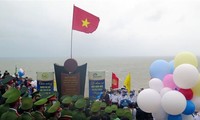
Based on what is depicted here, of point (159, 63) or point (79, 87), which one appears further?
point (79, 87)

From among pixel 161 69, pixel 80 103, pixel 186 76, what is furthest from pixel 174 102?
pixel 80 103

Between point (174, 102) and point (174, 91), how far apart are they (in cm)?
24

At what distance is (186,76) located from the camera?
541 centimetres

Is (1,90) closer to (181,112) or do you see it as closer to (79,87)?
(79,87)

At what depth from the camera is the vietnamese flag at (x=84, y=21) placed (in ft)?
29.8

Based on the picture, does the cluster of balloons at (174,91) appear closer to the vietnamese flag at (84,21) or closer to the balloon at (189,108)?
the balloon at (189,108)

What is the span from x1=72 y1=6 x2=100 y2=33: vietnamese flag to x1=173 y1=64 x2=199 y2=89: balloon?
412 cm

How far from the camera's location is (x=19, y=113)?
559 centimetres

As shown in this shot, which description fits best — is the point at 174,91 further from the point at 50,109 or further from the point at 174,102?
the point at 50,109

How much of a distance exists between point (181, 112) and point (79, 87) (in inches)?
147

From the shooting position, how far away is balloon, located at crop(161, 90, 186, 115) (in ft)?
17.7

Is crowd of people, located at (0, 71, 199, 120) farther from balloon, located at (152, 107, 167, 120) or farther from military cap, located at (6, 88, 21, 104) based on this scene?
balloon, located at (152, 107, 167, 120)

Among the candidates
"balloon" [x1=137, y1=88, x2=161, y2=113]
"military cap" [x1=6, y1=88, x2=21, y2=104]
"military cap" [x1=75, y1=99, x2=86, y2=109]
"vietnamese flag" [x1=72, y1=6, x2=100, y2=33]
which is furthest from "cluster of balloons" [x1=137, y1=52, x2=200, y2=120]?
"vietnamese flag" [x1=72, y1=6, x2=100, y2=33]

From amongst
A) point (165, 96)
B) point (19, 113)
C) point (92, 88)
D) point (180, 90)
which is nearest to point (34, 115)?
point (19, 113)
